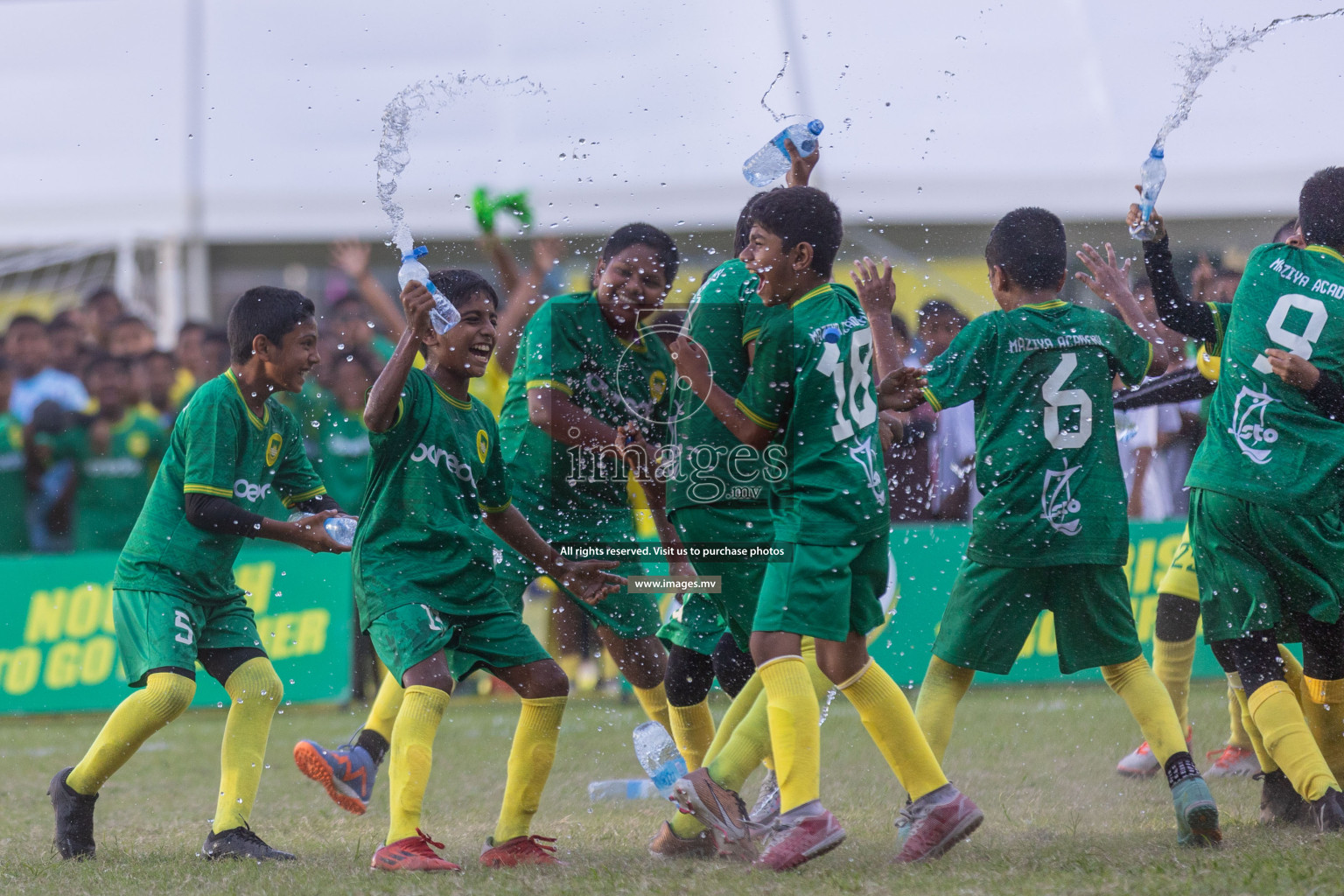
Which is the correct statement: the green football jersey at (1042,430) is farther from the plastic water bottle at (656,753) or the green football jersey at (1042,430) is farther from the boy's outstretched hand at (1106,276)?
the plastic water bottle at (656,753)

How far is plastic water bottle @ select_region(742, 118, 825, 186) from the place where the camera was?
14.7ft

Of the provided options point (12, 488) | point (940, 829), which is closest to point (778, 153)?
point (940, 829)

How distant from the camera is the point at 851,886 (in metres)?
3.29

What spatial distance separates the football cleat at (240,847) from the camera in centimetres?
407

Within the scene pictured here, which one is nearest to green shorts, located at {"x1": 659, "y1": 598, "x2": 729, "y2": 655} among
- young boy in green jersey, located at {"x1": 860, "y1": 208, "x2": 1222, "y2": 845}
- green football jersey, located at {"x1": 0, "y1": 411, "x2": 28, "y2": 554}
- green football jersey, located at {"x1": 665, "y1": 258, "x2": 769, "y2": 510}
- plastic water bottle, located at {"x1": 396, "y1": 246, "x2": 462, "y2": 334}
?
green football jersey, located at {"x1": 665, "y1": 258, "x2": 769, "y2": 510}

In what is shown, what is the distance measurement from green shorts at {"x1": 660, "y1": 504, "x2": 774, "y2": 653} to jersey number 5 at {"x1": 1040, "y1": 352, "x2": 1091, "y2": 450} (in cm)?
87

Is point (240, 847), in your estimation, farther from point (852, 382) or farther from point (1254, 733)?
point (1254, 733)

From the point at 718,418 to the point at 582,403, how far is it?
2.54ft

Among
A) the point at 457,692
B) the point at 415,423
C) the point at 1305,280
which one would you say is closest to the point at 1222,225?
the point at 1305,280

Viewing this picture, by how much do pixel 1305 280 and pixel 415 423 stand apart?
2674 millimetres

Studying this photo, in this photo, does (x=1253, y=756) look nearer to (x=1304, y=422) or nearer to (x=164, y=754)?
(x=1304, y=422)

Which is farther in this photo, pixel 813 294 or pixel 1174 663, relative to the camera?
pixel 1174 663

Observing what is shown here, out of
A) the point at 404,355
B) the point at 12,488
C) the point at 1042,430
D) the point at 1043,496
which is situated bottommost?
the point at 12,488

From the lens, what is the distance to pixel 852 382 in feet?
12.4
